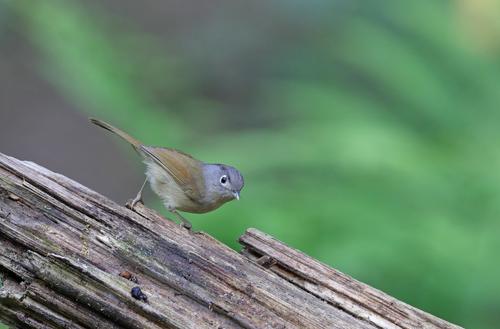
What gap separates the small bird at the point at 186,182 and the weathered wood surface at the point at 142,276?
1.22 metres

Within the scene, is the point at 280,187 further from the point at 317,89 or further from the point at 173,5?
the point at 173,5

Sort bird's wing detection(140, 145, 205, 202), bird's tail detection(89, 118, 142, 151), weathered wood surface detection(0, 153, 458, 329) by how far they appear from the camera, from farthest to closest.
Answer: bird's wing detection(140, 145, 205, 202) → bird's tail detection(89, 118, 142, 151) → weathered wood surface detection(0, 153, 458, 329)

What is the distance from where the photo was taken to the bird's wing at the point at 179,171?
17.1 feet

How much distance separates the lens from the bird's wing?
5.23 meters

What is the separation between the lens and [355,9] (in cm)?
905

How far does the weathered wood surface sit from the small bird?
122 centimetres

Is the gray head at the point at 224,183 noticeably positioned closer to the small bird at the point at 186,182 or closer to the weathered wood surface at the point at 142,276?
the small bird at the point at 186,182

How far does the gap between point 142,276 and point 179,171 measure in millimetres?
1774

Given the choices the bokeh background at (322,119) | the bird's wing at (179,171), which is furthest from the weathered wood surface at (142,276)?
the bokeh background at (322,119)

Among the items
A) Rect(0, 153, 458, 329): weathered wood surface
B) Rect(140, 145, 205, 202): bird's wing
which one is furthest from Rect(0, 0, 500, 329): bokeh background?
Rect(0, 153, 458, 329): weathered wood surface

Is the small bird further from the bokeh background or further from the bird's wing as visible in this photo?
the bokeh background

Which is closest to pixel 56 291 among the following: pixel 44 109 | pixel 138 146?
pixel 138 146

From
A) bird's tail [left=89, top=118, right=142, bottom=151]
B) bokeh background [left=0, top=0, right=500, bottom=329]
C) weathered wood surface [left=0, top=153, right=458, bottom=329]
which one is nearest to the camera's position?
weathered wood surface [left=0, top=153, right=458, bottom=329]

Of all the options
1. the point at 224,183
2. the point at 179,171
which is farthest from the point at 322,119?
the point at 179,171
